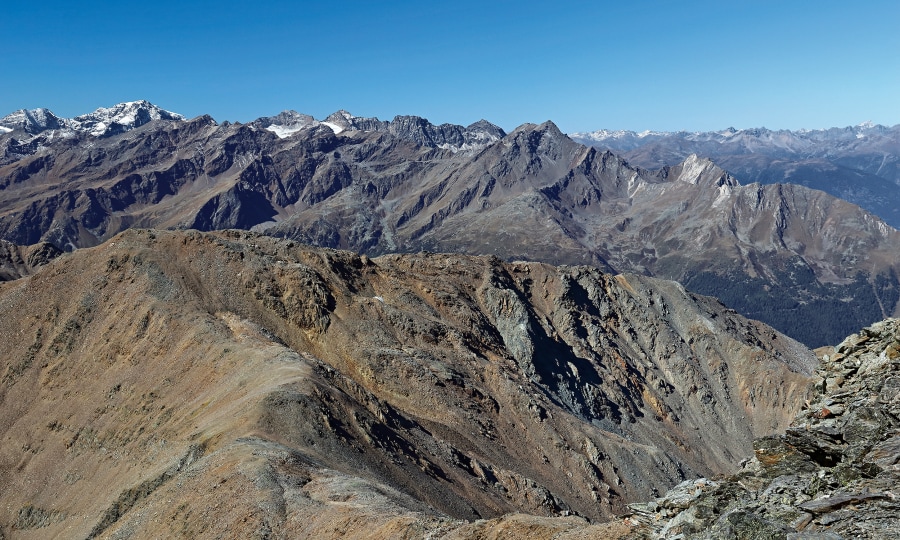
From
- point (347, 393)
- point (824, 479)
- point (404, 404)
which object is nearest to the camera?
point (824, 479)

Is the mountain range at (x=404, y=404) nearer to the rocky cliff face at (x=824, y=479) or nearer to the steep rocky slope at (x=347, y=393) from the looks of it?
the rocky cliff face at (x=824, y=479)

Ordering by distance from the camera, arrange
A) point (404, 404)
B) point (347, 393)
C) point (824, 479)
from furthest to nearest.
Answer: point (404, 404) → point (347, 393) → point (824, 479)

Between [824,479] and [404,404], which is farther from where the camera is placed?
[404,404]

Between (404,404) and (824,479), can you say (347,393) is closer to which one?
(404,404)

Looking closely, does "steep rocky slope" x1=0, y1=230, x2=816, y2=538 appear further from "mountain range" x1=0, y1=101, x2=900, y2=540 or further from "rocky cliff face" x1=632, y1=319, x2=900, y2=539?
"rocky cliff face" x1=632, y1=319, x2=900, y2=539

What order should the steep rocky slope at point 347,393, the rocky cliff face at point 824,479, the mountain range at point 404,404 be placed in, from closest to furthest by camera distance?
the rocky cliff face at point 824,479 < the mountain range at point 404,404 < the steep rocky slope at point 347,393

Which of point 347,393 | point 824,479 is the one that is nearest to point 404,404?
point 347,393

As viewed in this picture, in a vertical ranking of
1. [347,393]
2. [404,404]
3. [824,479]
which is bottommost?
[404,404]

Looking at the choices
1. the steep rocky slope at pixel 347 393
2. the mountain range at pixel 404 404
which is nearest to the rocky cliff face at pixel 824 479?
the mountain range at pixel 404 404
